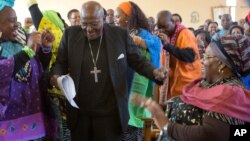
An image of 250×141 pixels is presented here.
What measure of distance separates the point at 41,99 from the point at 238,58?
136 cm

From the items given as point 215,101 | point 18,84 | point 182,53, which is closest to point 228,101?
point 215,101

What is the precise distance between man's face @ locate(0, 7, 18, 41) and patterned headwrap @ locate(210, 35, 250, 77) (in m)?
1.32

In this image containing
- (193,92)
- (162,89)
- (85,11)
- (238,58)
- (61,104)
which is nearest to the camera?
(238,58)

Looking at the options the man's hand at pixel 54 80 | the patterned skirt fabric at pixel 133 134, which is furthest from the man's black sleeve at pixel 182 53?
the man's hand at pixel 54 80

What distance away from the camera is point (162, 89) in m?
3.98

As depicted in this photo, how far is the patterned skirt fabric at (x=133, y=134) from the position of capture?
3.08 metres

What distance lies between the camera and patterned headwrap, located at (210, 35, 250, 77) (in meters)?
1.88

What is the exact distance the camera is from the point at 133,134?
320 cm

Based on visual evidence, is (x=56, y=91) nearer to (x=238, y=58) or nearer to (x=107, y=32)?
(x=107, y=32)

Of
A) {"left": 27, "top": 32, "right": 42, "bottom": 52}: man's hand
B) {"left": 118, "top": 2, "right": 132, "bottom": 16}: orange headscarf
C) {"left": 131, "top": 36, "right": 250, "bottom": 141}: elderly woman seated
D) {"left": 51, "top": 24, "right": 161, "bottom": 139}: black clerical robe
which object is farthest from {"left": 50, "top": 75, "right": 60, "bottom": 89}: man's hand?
{"left": 118, "top": 2, "right": 132, "bottom": 16}: orange headscarf

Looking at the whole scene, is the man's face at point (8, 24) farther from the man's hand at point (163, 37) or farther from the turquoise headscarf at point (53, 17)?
the man's hand at point (163, 37)

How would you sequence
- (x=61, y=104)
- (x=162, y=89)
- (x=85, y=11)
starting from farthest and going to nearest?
(x=162, y=89) → (x=61, y=104) → (x=85, y=11)

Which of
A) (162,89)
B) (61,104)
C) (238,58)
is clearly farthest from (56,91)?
(238,58)

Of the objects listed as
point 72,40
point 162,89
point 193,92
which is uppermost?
point 72,40
